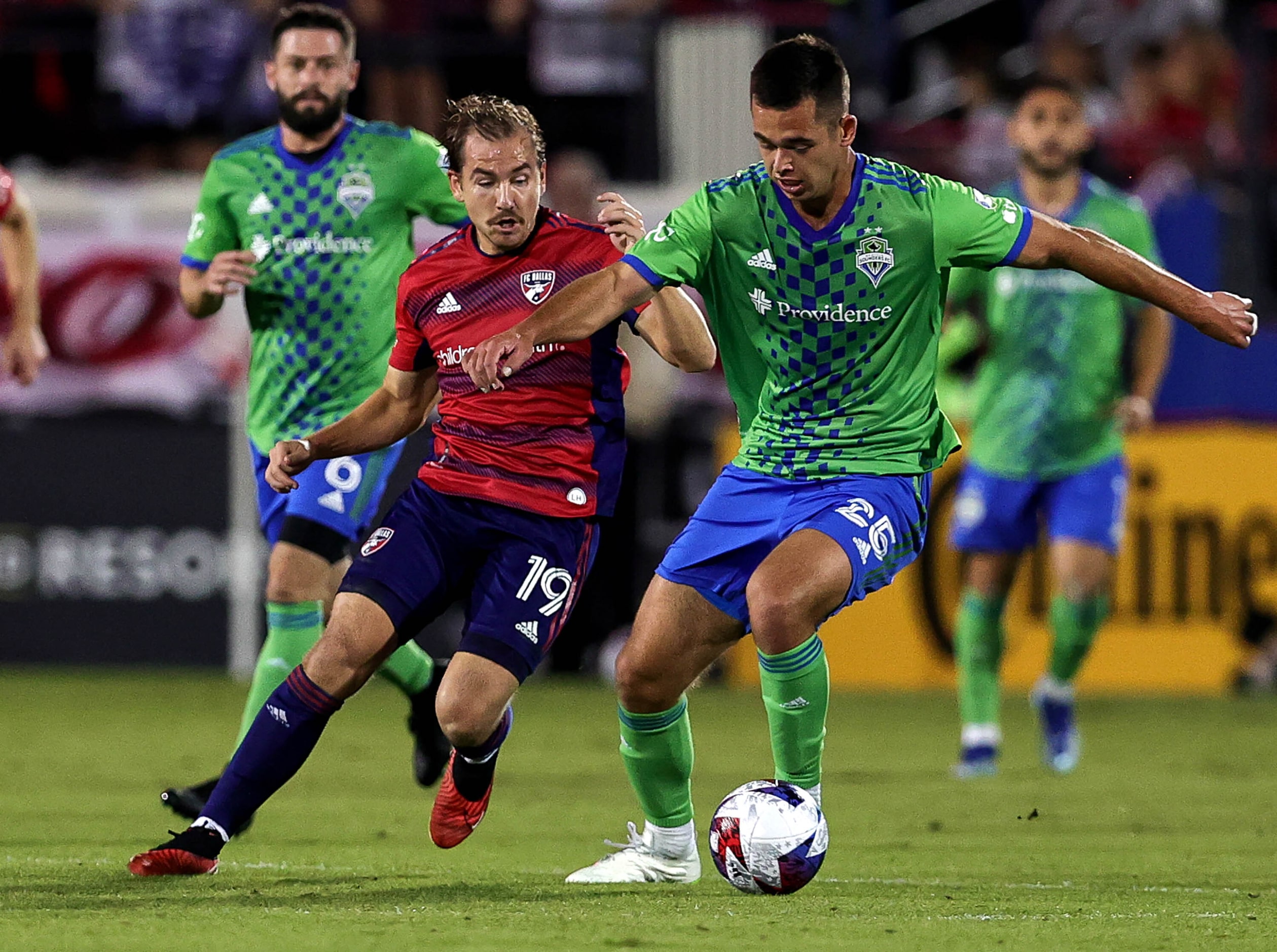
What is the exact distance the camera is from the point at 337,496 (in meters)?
7.28

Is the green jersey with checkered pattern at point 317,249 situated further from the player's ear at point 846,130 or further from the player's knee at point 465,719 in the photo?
the player's ear at point 846,130

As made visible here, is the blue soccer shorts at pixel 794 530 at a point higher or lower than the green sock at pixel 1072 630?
higher

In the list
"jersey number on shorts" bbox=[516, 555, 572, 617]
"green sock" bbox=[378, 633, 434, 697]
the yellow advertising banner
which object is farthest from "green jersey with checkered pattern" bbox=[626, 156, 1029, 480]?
the yellow advertising banner

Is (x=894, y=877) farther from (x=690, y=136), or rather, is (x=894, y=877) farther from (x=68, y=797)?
(x=690, y=136)

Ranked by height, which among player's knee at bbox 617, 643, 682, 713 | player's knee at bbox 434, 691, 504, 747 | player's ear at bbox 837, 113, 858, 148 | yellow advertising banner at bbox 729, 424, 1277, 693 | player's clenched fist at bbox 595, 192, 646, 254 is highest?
player's ear at bbox 837, 113, 858, 148

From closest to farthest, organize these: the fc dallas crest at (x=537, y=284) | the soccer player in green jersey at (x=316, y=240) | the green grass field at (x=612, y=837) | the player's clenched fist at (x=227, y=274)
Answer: the green grass field at (x=612, y=837), the fc dallas crest at (x=537, y=284), the player's clenched fist at (x=227, y=274), the soccer player in green jersey at (x=316, y=240)

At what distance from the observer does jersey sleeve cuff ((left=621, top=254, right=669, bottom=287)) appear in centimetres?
573

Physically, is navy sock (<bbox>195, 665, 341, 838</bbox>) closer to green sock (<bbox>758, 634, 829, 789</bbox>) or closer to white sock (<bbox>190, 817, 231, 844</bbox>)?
white sock (<bbox>190, 817, 231, 844</bbox>)

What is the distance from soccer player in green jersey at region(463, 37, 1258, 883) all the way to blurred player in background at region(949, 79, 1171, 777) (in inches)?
136

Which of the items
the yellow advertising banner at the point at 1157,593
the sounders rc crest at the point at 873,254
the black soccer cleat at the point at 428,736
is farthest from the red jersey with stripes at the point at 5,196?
the yellow advertising banner at the point at 1157,593

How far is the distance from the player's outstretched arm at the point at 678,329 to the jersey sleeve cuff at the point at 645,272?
0.83 ft

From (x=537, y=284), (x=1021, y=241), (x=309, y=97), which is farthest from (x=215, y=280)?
(x=1021, y=241)

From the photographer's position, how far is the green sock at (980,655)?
31.0ft

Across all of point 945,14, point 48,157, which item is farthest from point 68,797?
point 945,14
